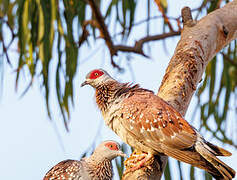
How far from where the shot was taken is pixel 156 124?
3.23 metres

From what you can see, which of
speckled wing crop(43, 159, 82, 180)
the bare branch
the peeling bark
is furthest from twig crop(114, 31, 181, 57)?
speckled wing crop(43, 159, 82, 180)

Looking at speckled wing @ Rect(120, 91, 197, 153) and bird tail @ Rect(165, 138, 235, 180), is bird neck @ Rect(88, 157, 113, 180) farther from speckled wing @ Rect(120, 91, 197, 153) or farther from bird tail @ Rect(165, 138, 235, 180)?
bird tail @ Rect(165, 138, 235, 180)

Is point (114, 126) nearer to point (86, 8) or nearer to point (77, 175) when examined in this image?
point (77, 175)

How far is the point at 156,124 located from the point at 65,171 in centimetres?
77

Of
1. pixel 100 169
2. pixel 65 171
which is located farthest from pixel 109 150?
pixel 65 171

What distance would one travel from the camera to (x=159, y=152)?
3.18m

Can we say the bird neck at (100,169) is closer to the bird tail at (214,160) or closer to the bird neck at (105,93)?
the bird neck at (105,93)

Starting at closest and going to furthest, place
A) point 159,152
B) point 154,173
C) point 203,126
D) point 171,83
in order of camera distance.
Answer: point 154,173, point 159,152, point 171,83, point 203,126

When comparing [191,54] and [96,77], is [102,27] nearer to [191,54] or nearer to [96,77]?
[96,77]

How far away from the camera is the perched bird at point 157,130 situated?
3.01m

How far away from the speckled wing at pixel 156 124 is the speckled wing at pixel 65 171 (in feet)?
1.78

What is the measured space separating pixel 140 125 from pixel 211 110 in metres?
2.11

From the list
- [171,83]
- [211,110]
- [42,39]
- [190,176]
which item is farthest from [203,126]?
[42,39]

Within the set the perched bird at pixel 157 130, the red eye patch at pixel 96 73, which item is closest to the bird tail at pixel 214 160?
the perched bird at pixel 157 130
